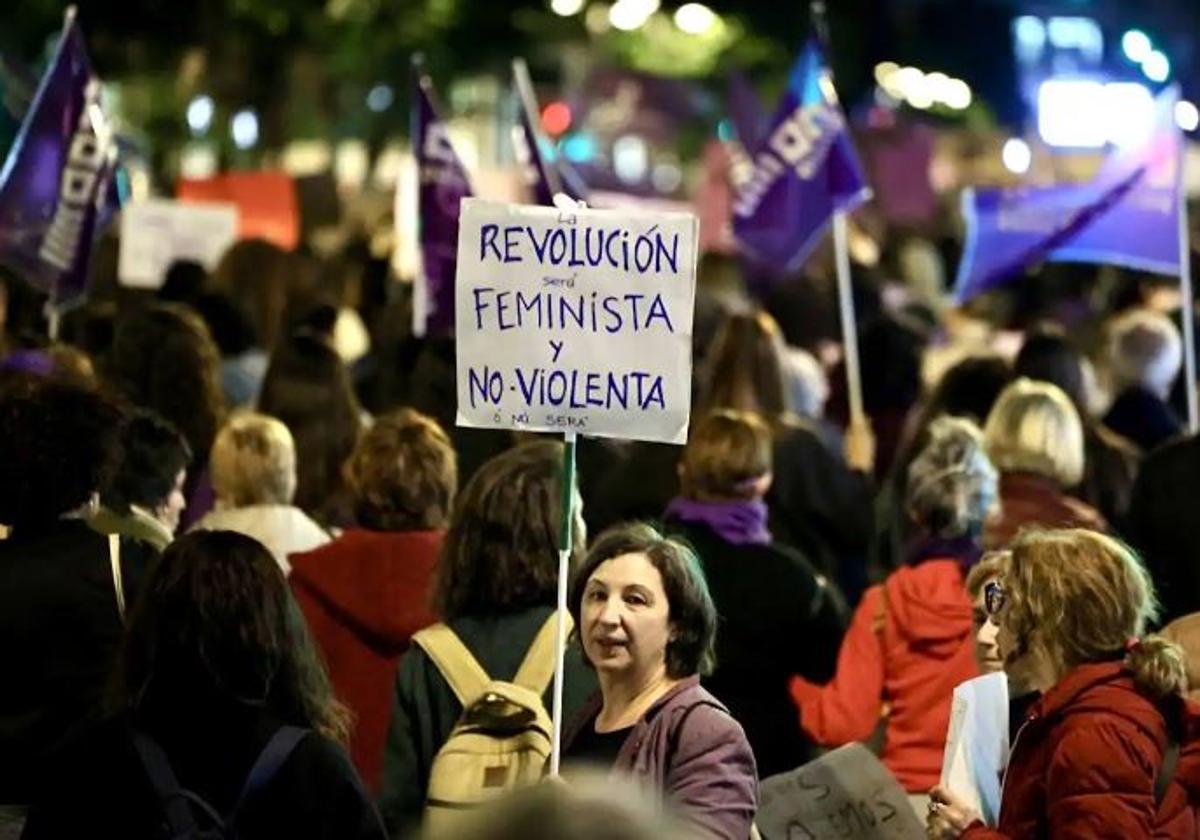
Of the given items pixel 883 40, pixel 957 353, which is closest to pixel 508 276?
pixel 957 353

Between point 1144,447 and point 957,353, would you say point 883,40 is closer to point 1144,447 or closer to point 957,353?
point 957,353

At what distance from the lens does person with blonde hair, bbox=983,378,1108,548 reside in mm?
10086

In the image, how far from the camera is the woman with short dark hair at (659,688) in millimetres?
6691

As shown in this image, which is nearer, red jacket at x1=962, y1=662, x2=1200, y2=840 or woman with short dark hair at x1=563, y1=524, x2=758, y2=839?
red jacket at x1=962, y1=662, x2=1200, y2=840

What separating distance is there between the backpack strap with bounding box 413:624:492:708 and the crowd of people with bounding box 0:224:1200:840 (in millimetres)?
13

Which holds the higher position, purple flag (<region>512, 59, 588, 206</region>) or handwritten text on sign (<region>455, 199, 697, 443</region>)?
purple flag (<region>512, 59, 588, 206</region>)

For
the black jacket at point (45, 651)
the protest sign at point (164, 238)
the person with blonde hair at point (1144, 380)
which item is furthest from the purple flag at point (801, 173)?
the black jacket at point (45, 651)

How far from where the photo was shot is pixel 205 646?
20.7 feet

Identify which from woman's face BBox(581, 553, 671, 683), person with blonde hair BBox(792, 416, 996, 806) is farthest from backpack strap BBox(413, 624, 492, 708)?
person with blonde hair BBox(792, 416, 996, 806)

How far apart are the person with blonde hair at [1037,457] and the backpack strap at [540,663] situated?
265 cm

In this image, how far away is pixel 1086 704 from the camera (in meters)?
6.48

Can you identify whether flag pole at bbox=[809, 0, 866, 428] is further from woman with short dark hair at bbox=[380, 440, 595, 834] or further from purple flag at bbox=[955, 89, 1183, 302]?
woman with short dark hair at bbox=[380, 440, 595, 834]

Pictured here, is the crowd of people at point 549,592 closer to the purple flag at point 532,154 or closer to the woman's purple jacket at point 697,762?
the woman's purple jacket at point 697,762

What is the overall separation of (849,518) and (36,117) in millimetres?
3852
